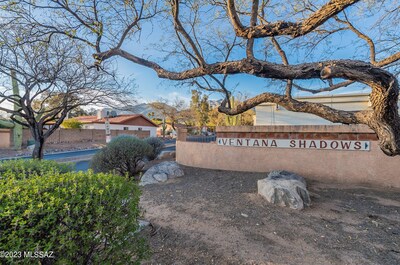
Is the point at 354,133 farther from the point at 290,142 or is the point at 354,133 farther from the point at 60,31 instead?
the point at 60,31

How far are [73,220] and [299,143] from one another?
5.50 m

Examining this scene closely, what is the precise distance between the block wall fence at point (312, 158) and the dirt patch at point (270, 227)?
17.8 inches

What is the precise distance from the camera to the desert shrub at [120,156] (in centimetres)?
634

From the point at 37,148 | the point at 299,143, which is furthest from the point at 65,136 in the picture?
the point at 299,143

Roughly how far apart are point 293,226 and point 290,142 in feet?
10.2

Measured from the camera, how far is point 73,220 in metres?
1.42

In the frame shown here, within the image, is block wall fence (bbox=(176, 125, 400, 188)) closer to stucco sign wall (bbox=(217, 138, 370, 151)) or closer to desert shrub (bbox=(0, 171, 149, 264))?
stucco sign wall (bbox=(217, 138, 370, 151))

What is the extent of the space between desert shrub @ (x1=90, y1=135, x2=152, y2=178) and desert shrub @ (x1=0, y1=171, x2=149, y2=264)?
4.67m

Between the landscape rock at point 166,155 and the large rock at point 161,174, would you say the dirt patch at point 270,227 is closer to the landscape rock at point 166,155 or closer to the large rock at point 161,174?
the large rock at point 161,174

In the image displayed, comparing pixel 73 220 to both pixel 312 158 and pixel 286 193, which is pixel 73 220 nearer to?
pixel 286 193

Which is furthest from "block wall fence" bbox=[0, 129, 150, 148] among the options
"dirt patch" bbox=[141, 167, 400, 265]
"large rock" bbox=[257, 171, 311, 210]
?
"large rock" bbox=[257, 171, 311, 210]

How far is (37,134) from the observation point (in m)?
7.79

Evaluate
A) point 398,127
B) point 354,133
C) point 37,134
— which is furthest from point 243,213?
point 37,134

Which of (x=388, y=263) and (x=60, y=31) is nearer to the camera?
(x=388, y=263)
